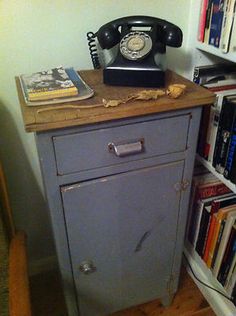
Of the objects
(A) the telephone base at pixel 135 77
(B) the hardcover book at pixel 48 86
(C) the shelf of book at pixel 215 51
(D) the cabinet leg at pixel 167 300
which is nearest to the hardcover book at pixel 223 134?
(C) the shelf of book at pixel 215 51

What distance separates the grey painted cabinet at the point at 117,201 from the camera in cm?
76

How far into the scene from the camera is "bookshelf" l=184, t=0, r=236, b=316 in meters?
0.99

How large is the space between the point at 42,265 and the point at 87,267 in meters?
0.52

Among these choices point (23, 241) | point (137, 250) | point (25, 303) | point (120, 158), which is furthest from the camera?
point (137, 250)

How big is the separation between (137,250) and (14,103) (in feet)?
2.15

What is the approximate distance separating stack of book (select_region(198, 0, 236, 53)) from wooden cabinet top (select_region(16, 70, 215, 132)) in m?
0.17

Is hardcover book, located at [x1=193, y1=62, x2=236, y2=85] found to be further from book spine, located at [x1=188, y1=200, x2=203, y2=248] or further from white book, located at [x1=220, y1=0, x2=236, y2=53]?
book spine, located at [x1=188, y1=200, x2=203, y2=248]

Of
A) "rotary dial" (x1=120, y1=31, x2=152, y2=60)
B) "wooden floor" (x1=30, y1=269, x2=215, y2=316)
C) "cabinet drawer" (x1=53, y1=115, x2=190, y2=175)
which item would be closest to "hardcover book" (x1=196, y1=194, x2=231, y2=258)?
"wooden floor" (x1=30, y1=269, x2=215, y2=316)

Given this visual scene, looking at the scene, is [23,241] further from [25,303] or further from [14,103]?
[14,103]

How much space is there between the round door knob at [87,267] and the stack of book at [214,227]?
1.50ft

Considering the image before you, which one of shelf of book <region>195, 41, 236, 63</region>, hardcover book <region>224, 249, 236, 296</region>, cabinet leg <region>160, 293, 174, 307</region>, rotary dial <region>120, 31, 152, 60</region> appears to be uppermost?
rotary dial <region>120, 31, 152, 60</region>

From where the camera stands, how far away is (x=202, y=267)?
1289 mm

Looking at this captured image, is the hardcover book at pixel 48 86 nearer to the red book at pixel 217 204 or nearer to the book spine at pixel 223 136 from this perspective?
the book spine at pixel 223 136

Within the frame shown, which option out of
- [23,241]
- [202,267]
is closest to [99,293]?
A: [23,241]
